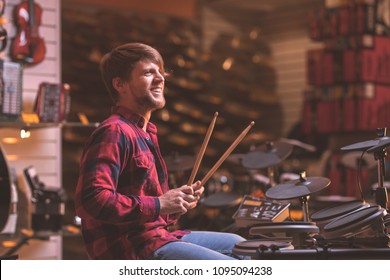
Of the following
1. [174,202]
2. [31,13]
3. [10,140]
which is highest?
[31,13]

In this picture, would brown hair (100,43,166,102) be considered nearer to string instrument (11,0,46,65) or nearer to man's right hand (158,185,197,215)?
man's right hand (158,185,197,215)

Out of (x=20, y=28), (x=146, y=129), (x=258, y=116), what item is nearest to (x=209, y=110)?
(x=258, y=116)

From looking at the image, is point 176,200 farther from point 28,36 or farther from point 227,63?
point 227,63

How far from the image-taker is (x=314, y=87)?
7.05m

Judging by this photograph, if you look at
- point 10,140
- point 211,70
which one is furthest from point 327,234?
point 211,70

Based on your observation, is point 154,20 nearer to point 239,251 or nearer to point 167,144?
point 167,144

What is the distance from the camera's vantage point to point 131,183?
2.40m

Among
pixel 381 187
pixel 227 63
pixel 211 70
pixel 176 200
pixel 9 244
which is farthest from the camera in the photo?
pixel 227 63

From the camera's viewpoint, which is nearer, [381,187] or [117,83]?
[117,83]

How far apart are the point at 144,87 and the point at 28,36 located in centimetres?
217

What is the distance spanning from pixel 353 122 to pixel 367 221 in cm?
423

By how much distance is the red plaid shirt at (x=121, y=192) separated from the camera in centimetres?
224

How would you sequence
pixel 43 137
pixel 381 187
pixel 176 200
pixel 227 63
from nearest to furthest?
pixel 176 200 < pixel 381 187 < pixel 43 137 < pixel 227 63

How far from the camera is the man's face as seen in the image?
8.17 feet
